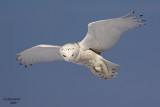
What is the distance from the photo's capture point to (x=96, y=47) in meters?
8.55

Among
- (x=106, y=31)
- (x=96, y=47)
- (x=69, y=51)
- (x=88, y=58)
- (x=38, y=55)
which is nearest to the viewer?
(x=69, y=51)

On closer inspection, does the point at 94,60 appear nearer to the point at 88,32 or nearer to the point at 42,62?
the point at 88,32

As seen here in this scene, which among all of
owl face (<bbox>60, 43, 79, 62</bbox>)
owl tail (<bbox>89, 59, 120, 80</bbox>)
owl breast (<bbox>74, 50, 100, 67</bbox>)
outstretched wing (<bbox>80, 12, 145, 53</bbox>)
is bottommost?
owl tail (<bbox>89, 59, 120, 80</bbox>)

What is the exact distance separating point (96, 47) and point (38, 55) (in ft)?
4.01

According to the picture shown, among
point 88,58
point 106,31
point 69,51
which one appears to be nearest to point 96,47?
point 88,58

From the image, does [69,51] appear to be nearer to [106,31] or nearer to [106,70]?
[106,31]

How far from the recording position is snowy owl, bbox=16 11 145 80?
8.07 metres

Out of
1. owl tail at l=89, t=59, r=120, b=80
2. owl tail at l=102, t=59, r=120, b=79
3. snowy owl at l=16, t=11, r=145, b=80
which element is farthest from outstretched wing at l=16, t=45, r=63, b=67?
owl tail at l=102, t=59, r=120, b=79

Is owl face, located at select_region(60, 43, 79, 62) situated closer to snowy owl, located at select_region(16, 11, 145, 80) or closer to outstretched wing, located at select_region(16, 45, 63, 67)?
snowy owl, located at select_region(16, 11, 145, 80)

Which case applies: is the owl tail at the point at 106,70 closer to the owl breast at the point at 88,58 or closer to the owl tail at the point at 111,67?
the owl tail at the point at 111,67

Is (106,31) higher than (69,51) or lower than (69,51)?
higher

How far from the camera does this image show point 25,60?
921 cm

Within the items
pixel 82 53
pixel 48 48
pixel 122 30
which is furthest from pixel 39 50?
pixel 122 30

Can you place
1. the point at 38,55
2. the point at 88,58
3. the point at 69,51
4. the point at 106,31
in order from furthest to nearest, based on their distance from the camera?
the point at 38,55
the point at 88,58
the point at 106,31
the point at 69,51
